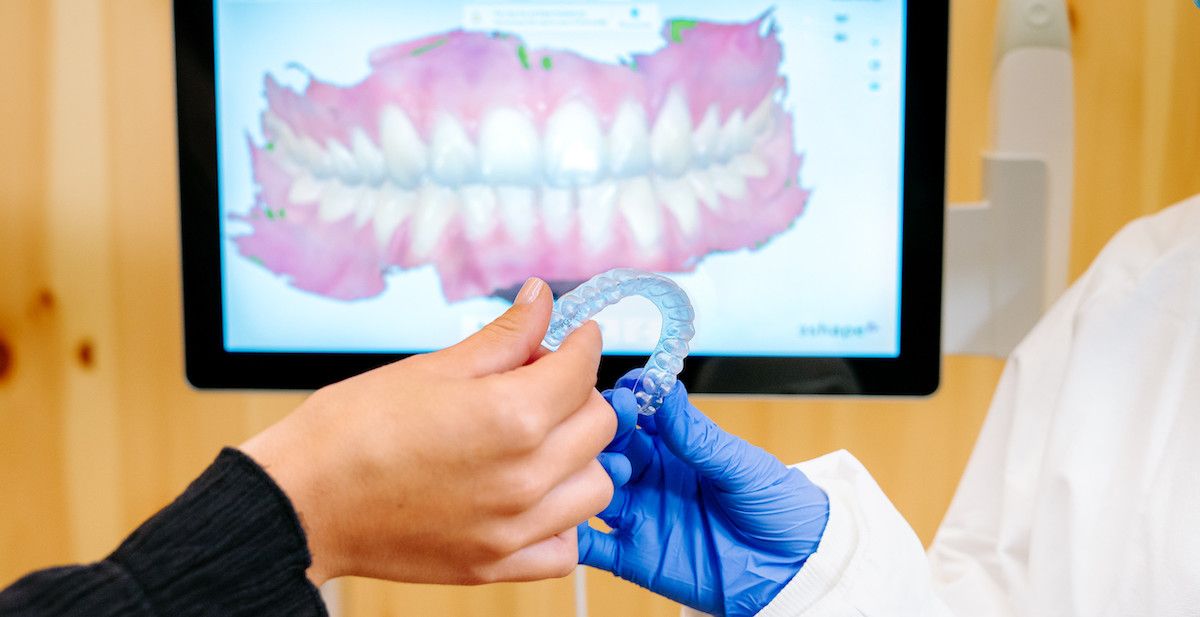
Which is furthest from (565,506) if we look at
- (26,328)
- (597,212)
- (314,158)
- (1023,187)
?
(26,328)

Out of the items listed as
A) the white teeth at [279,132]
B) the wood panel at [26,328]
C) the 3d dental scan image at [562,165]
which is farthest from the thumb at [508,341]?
the wood panel at [26,328]

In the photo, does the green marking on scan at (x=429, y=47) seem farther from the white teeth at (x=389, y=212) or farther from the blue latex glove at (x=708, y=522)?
the blue latex glove at (x=708, y=522)

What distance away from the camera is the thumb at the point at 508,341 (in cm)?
46

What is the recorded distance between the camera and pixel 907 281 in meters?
0.73

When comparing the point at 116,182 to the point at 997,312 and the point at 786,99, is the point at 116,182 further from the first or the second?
the point at 997,312

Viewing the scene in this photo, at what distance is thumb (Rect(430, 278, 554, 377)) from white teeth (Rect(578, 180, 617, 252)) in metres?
0.26

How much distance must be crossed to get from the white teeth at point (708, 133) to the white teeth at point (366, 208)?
283 millimetres

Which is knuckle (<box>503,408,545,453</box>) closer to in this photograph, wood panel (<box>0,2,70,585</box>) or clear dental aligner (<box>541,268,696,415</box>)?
clear dental aligner (<box>541,268,696,415</box>)

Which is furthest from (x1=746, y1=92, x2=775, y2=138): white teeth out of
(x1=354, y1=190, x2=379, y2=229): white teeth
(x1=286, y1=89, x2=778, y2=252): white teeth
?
(x1=354, y1=190, x2=379, y2=229): white teeth

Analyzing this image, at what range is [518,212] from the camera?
0.76 metres

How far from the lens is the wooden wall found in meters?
0.85

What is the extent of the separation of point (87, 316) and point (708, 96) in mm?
745

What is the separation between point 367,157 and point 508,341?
364mm

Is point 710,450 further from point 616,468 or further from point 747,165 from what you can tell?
point 747,165
